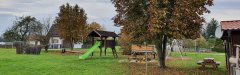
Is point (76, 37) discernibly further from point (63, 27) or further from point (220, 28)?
point (220, 28)

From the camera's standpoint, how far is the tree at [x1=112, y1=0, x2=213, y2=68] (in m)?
21.7

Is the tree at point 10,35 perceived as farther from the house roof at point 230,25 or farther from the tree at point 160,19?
the house roof at point 230,25

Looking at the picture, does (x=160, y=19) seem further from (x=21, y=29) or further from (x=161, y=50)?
(x=21, y=29)

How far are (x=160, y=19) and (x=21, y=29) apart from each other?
76.3 meters

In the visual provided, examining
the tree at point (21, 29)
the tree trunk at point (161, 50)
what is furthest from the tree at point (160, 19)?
the tree at point (21, 29)

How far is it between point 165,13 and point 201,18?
276cm

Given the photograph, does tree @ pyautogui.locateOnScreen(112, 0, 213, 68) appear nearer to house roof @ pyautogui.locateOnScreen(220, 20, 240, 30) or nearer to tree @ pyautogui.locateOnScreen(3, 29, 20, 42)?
house roof @ pyautogui.locateOnScreen(220, 20, 240, 30)

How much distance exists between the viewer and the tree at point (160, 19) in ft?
71.2

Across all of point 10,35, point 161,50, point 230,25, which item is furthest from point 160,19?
point 10,35

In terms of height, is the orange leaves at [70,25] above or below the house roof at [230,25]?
above

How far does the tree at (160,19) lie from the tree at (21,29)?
7029 centimetres

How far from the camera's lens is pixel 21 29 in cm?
9406

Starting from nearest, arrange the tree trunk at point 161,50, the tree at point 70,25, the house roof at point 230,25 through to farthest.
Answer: the house roof at point 230,25 → the tree trunk at point 161,50 → the tree at point 70,25

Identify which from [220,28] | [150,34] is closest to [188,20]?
[150,34]
